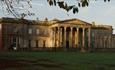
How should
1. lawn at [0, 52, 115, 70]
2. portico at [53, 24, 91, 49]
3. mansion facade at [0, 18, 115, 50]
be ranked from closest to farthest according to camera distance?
lawn at [0, 52, 115, 70]
mansion facade at [0, 18, 115, 50]
portico at [53, 24, 91, 49]

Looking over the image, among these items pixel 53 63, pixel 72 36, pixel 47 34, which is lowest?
pixel 53 63

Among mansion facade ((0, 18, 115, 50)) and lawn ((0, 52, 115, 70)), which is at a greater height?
mansion facade ((0, 18, 115, 50))

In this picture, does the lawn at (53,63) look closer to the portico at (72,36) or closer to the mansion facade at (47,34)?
the mansion facade at (47,34)

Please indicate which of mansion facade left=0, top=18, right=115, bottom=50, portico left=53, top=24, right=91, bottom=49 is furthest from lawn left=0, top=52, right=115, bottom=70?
portico left=53, top=24, right=91, bottom=49

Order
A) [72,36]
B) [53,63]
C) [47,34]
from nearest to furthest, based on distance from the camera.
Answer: [53,63] < [47,34] < [72,36]

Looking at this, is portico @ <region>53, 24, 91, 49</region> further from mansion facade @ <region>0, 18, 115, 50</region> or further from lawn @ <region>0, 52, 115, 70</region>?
lawn @ <region>0, 52, 115, 70</region>

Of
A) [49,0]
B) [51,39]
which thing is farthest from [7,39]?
[49,0]

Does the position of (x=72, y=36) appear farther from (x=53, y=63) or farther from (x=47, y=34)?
(x=53, y=63)

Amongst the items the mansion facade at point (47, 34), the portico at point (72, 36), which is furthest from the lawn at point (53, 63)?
the portico at point (72, 36)

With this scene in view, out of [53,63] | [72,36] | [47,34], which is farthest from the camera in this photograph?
[72,36]

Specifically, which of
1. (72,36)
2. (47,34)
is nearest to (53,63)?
(47,34)

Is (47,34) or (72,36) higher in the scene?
(47,34)

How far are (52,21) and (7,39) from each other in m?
15.7

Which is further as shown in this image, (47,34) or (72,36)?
(72,36)
